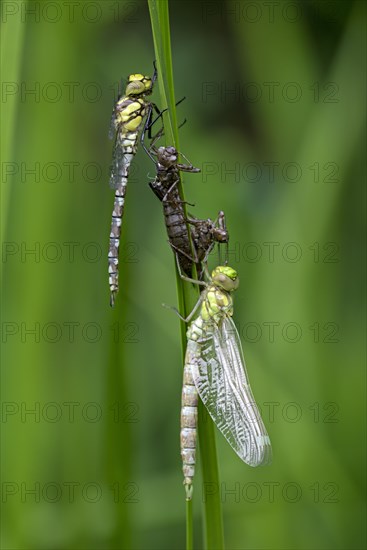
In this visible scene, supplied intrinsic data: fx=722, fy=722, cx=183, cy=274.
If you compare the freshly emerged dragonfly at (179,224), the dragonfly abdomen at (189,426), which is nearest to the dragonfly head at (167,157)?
the freshly emerged dragonfly at (179,224)

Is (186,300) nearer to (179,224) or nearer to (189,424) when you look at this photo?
(179,224)

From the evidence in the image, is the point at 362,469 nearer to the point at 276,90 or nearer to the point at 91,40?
the point at 276,90

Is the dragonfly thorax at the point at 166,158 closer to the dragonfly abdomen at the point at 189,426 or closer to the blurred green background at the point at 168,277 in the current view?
the blurred green background at the point at 168,277

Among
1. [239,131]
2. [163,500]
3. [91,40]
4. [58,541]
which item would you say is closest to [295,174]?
[239,131]

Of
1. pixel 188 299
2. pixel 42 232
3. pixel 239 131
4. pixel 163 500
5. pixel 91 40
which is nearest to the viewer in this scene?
pixel 188 299

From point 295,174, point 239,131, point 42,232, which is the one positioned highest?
point 239,131

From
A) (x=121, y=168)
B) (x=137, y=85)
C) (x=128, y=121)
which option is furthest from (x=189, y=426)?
(x=137, y=85)
